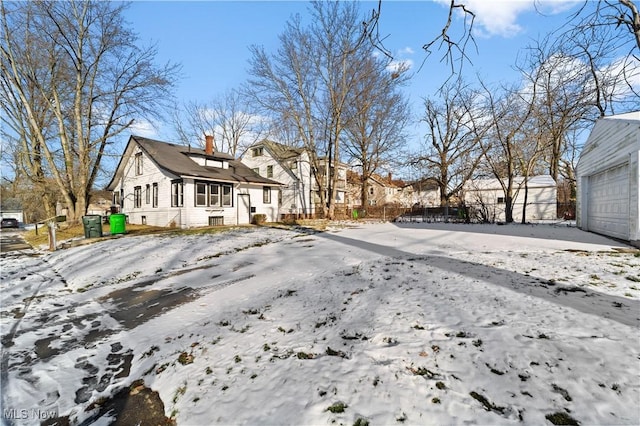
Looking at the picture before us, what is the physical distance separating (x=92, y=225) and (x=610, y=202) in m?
21.1

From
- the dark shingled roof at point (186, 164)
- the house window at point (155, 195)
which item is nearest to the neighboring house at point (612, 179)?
the dark shingled roof at point (186, 164)

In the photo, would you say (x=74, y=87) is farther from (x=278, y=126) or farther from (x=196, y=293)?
(x=196, y=293)

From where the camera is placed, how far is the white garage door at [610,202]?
7.89 metres

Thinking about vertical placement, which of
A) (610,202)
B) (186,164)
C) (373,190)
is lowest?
(610,202)

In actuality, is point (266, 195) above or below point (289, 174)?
below

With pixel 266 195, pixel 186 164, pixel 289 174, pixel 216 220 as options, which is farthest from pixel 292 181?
pixel 186 164

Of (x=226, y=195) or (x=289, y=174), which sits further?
A: (x=289, y=174)

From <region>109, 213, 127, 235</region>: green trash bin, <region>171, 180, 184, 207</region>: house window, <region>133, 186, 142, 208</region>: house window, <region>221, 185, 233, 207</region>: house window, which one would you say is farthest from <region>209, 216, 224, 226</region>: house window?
<region>133, 186, 142, 208</region>: house window

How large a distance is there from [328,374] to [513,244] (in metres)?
7.75

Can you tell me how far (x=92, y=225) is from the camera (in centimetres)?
1298

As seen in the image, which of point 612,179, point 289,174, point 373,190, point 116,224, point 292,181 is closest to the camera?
point 612,179

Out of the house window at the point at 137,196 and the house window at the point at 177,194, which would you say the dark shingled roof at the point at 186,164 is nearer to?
the house window at the point at 177,194

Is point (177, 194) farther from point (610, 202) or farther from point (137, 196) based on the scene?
point (610, 202)

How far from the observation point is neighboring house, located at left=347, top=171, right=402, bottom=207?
1294 inches
